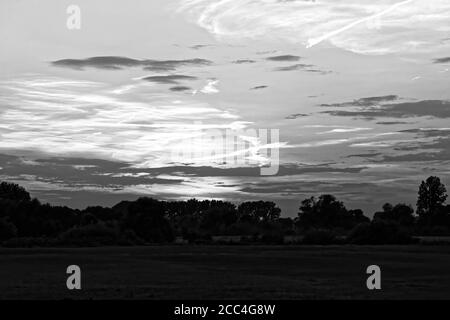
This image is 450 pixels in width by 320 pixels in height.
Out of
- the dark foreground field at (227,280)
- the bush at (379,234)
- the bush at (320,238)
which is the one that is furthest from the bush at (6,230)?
the bush at (379,234)

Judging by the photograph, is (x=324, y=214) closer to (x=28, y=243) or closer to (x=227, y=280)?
(x=28, y=243)

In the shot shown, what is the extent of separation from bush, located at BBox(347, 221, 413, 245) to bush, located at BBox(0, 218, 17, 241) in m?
50.5

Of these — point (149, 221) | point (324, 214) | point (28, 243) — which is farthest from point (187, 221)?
point (28, 243)

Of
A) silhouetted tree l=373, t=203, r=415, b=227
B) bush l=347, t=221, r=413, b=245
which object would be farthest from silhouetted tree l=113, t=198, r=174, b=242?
silhouetted tree l=373, t=203, r=415, b=227

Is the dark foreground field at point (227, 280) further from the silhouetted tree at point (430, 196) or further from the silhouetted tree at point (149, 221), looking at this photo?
the silhouetted tree at point (430, 196)

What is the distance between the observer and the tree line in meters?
104

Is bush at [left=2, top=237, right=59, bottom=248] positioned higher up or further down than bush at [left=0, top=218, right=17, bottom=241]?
further down

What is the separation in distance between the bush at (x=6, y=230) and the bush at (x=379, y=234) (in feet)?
166

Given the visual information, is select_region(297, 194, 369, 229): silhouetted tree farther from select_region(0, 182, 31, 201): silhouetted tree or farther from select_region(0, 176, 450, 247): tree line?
select_region(0, 182, 31, 201): silhouetted tree

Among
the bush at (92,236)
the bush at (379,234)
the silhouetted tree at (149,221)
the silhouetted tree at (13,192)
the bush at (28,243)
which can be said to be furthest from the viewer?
the silhouetted tree at (13,192)

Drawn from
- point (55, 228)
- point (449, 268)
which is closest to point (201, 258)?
point (449, 268)

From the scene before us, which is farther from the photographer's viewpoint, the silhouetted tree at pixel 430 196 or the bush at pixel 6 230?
the silhouetted tree at pixel 430 196

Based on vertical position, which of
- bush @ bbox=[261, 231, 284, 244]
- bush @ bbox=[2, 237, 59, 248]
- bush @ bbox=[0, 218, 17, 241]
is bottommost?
bush @ bbox=[261, 231, 284, 244]

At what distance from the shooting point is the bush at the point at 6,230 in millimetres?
104250
